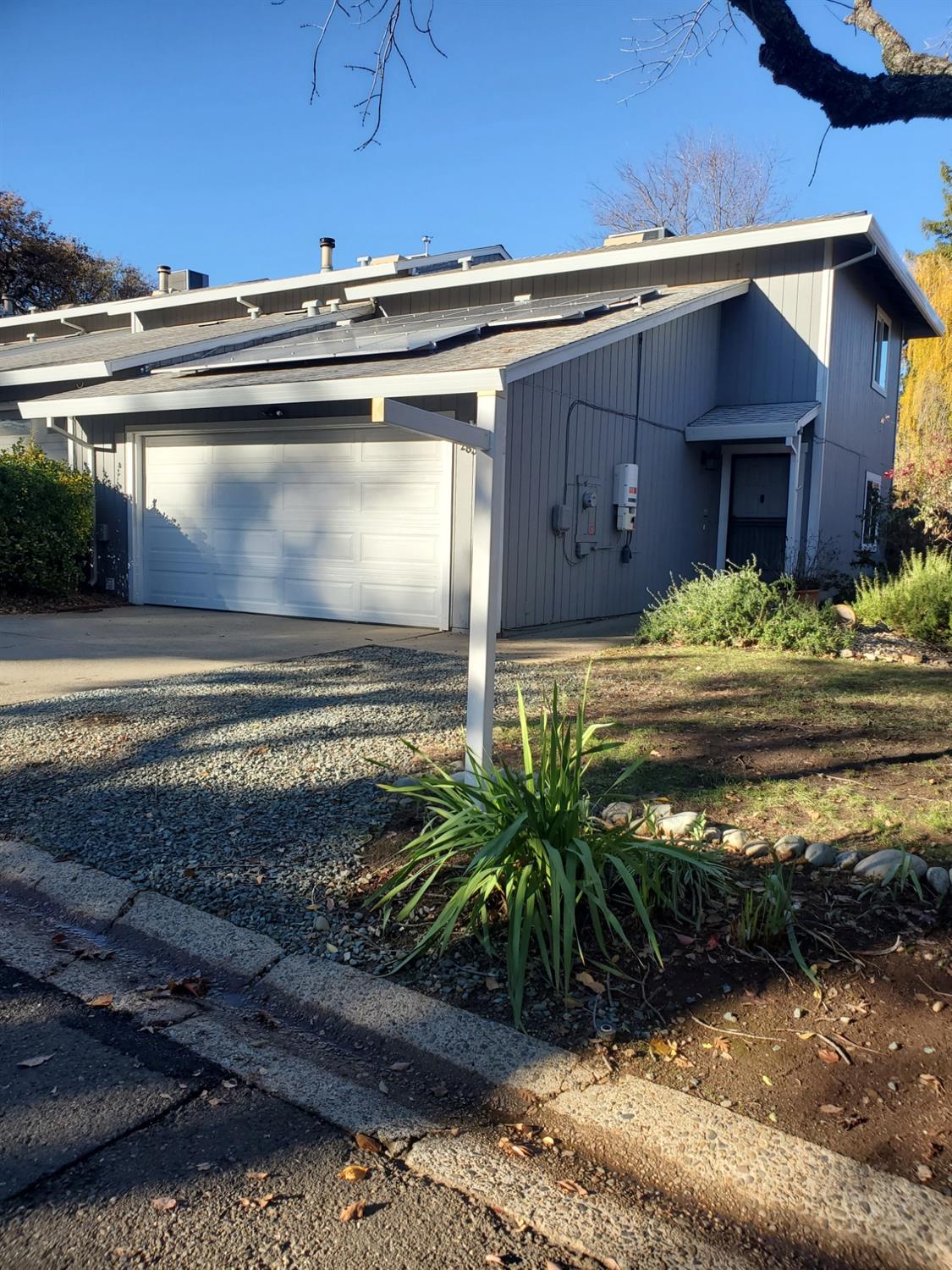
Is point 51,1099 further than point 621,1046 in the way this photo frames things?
No

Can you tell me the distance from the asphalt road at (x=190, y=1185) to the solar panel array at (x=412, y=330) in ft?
25.6

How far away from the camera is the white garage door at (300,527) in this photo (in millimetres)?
11094

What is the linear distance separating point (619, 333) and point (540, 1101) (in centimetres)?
924

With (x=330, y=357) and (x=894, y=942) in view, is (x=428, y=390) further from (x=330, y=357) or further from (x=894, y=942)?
(x=894, y=942)

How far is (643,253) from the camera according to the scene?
1371 cm

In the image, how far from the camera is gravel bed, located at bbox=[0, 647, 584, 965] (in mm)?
3818

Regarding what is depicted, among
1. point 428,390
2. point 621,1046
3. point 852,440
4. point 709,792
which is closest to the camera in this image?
point 621,1046

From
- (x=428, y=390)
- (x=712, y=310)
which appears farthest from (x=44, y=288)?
(x=428, y=390)

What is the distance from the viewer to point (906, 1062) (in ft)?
8.64

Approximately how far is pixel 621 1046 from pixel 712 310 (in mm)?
13304

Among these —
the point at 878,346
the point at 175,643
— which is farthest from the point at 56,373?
the point at 878,346

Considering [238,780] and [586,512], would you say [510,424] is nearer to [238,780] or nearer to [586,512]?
[586,512]

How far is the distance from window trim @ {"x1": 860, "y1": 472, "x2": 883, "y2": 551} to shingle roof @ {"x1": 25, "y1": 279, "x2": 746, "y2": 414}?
445cm

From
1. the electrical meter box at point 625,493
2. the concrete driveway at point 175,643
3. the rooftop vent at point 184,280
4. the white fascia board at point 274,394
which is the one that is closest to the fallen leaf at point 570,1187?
the concrete driveway at point 175,643
